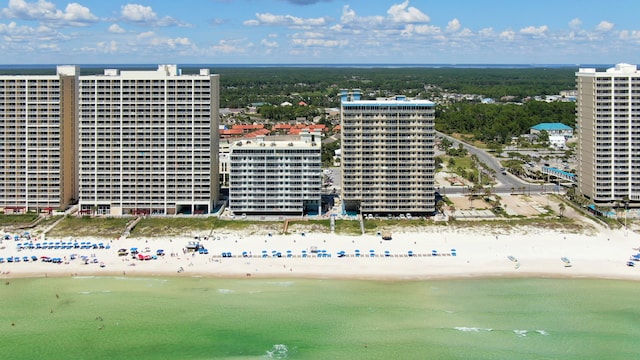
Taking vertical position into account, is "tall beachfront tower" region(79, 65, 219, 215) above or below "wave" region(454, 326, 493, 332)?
above

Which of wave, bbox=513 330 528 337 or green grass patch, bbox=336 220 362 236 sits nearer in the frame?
wave, bbox=513 330 528 337

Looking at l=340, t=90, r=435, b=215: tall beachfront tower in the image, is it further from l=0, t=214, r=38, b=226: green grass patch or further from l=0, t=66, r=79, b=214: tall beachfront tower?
l=0, t=214, r=38, b=226: green grass patch

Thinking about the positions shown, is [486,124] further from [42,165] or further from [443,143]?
[42,165]

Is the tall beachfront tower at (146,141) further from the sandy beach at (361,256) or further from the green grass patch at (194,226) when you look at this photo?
the sandy beach at (361,256)

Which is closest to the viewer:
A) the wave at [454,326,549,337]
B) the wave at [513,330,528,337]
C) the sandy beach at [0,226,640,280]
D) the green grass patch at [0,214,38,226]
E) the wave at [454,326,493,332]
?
the wave at [513,330,528,337]

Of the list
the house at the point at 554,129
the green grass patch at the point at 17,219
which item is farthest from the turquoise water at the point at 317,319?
the house at the point at 554,129

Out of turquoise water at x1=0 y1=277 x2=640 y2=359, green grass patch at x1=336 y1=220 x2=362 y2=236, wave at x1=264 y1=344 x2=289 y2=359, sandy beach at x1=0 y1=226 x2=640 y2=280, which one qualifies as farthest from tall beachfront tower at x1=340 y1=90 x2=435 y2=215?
wave at x1=264 y1=344 x2=289 y2=359

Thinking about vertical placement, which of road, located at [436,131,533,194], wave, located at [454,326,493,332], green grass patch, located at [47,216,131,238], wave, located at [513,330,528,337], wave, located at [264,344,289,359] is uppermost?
road, located at [436,131,533,194]
